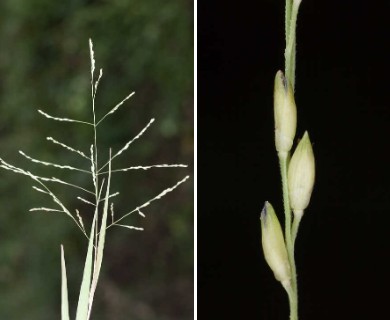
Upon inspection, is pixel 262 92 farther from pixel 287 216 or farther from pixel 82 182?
pixel 82 182

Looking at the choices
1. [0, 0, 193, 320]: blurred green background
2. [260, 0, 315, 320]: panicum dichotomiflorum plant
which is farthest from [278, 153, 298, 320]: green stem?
[0, 0, 193, 320]: blurred green background

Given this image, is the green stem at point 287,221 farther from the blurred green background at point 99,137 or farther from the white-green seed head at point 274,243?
the blurred green background at point 99,137

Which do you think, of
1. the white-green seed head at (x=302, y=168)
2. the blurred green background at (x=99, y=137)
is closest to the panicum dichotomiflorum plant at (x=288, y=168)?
the white-green seed head at (x=302, y=168)

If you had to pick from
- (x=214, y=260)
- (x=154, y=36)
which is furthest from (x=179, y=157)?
(x=214, y=260)

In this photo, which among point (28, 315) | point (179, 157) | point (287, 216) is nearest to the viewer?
point (287, 216)

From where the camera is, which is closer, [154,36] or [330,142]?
[330,142]

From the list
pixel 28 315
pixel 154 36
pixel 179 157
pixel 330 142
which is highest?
pixel 154 36

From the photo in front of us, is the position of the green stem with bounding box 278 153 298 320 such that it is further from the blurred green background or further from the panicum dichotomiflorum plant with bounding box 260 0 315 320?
the blurred green background

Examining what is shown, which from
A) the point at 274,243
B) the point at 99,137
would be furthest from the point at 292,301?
the point at 99,137
